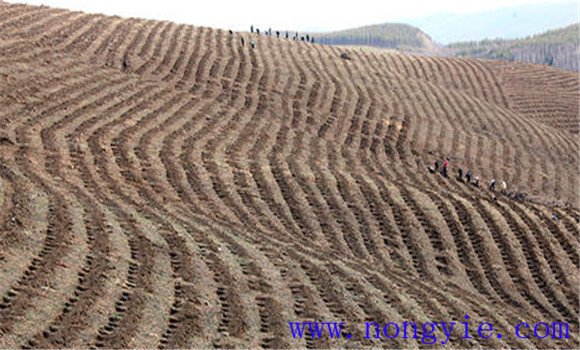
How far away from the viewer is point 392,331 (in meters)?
21.8

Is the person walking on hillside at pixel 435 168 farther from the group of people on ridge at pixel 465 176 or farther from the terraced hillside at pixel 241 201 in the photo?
the terraced hillside at pixel 241 201

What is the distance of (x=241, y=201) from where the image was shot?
32.6 metres

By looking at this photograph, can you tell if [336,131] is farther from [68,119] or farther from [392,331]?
[392,331]

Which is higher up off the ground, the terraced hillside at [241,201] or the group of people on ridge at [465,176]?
the terraced hillside at [241,201]

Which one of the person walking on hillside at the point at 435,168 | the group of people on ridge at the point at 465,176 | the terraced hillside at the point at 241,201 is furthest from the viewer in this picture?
the person walking on hillside at the point at 435,168

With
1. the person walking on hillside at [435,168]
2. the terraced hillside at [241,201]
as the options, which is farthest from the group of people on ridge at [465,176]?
the terraced hillside at [241,201]

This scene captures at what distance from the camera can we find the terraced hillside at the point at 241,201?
2028cm

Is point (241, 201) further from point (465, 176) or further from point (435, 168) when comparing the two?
point (465, 176)

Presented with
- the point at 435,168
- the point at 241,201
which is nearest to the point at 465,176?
the point at 435,168

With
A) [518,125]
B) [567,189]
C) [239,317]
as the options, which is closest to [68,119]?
[239,317]

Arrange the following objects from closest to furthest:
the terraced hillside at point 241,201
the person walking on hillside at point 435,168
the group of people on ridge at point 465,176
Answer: the terraced hillside at point 241,201, the group of people on ridge at point 465,176, the person walking on hillside at point 435,168

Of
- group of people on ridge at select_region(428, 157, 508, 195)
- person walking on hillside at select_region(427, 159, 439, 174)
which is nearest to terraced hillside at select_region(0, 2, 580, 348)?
person walking on hillside at select_region(427, 159, 439, 174)

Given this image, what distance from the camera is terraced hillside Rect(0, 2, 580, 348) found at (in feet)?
66.5

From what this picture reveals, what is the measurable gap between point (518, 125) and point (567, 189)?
621 inches
